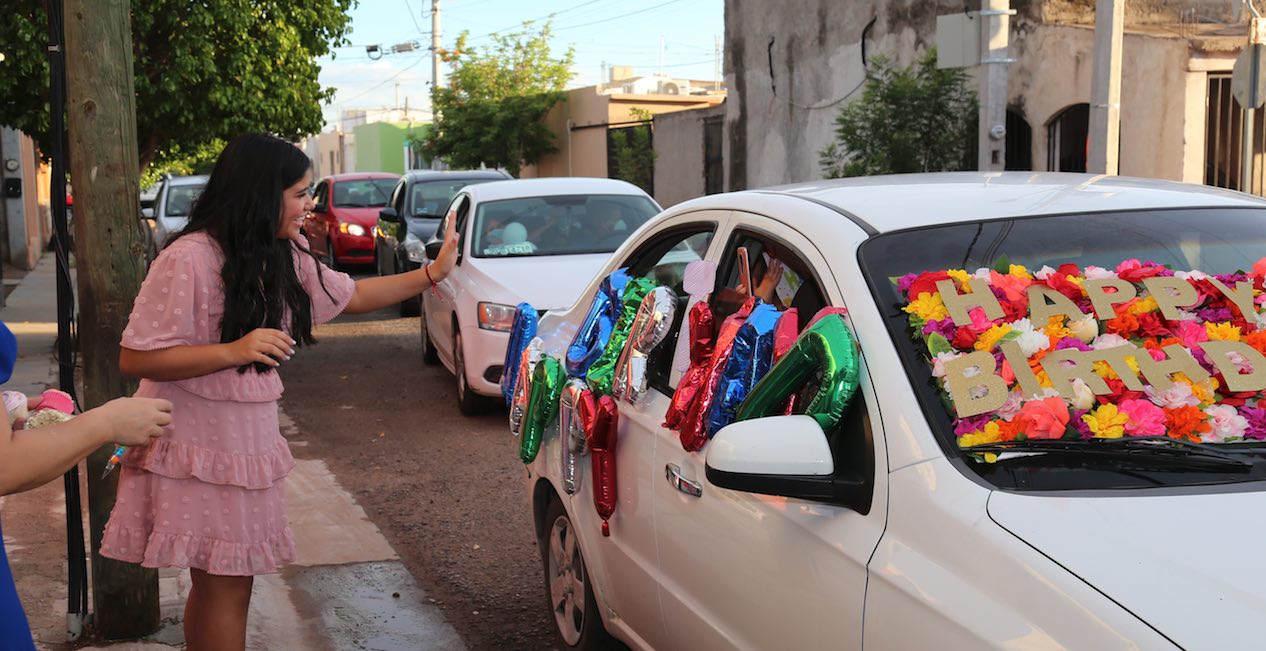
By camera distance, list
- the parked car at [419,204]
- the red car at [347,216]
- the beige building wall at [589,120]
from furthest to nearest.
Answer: the beige building wall at [589,120] → the red car at [347,216] → the parked car at [419,204]

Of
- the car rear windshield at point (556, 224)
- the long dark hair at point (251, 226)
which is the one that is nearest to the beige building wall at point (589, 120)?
the car rear windshield at point (556, 224)

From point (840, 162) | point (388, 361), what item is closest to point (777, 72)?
point (840, 162)

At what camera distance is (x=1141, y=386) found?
9.02 feet

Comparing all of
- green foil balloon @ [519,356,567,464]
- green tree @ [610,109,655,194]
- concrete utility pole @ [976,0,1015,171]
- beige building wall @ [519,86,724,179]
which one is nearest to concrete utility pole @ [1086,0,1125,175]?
concrete utility pole @ [976,0,1015,171]

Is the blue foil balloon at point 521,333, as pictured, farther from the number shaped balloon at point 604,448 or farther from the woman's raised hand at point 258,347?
the woman's raised hand at point 258,347

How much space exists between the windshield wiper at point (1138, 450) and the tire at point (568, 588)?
6.39ft

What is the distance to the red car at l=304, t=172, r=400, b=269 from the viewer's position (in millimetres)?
19531

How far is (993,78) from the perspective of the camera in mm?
11539

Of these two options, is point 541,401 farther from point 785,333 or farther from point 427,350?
point 427,350

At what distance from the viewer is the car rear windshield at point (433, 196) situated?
15484 mm

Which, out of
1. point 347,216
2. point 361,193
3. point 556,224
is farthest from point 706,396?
point 361,193

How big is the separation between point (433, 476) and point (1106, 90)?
6284mm

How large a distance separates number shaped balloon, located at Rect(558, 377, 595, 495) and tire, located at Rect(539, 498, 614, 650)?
9.1 inches

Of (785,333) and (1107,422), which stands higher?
(785,333)
